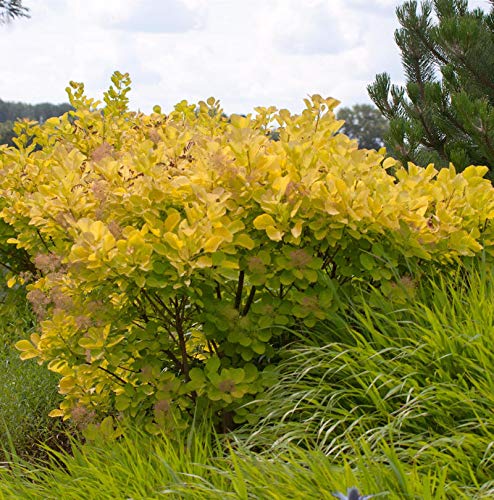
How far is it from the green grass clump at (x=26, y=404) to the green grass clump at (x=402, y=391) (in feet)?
5.44

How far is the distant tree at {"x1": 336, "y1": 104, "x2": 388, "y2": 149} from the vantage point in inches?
1992

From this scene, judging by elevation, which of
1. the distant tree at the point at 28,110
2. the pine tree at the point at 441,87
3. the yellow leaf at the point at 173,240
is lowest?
the yellow leaf at the point at 173,240

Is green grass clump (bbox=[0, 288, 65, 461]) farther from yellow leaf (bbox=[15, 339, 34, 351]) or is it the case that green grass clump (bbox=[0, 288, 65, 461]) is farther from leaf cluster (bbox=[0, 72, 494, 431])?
leaf cluster (bbox=[0, 72, 494, 431])

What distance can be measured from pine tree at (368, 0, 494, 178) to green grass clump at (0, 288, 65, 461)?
4.59 m

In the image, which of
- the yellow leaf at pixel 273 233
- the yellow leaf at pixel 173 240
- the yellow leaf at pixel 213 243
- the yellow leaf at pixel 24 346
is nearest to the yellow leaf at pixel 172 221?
the yellow leaf at pixel 173 240

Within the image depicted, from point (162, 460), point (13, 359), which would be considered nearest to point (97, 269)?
point (162, 460)

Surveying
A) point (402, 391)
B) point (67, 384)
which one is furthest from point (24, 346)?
point (402, 391)

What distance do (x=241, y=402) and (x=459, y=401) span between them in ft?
3.37

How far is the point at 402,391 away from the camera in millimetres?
3148

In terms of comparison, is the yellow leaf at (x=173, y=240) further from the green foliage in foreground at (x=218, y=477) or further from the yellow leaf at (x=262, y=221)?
the green foliage in foreground at (x=218, y=477)

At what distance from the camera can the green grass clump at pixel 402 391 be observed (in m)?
2.80

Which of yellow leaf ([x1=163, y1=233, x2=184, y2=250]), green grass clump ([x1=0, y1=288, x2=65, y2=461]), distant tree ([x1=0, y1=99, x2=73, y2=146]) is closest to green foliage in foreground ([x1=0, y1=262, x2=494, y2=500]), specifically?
yellow leaf ([x1=163, y1=233, x2=184, y2=250])

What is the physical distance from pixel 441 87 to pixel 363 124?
147 feet

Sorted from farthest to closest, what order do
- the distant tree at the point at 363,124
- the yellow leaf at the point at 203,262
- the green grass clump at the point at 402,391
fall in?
1. the distant tree at the point at 363,124
2. the yellow leaf at the point at 203,262
3. the green grass clump at the point at 402,391
